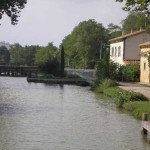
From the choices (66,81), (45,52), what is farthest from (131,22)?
(66,81)

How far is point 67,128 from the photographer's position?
22578mm

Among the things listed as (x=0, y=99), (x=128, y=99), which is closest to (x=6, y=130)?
(x=128, y=99)

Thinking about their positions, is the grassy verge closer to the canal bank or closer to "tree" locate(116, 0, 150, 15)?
"tree" locate(116, 0, 150, 15)

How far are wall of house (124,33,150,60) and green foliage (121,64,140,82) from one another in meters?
7.48

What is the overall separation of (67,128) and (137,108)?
22.7ft

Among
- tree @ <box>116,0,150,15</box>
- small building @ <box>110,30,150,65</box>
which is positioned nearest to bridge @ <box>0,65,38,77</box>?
small building @ <box>110,30,150,65</box>

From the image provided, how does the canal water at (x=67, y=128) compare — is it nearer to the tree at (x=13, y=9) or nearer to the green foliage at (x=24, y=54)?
the tree at (x=13, y=9)

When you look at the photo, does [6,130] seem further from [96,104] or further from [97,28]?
[97,28]

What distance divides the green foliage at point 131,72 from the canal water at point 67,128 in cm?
2612

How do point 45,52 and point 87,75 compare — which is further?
point 45,52

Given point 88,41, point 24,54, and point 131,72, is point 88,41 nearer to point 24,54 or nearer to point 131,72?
point 24,54

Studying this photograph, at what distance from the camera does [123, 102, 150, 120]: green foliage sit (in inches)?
1046

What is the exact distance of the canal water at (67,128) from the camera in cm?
1855

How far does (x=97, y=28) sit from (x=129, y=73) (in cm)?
6280
